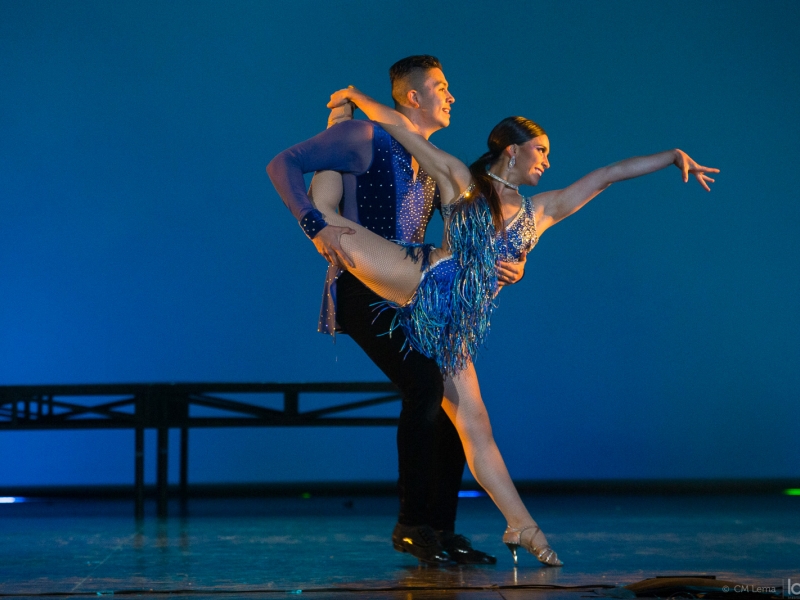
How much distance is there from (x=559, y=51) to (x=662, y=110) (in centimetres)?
59

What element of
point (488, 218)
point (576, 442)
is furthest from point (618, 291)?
→ point (488, 218)

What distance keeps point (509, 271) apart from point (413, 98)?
20.7 inches

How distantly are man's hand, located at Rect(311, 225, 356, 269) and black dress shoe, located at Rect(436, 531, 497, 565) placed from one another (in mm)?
710

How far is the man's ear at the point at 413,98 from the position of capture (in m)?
2.48

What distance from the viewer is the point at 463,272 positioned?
2266mm

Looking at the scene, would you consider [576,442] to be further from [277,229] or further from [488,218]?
[488,218]

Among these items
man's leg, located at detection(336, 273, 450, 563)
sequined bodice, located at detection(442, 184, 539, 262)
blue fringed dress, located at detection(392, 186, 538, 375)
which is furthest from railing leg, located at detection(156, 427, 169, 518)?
sequined bodice, located at detection(442, 184, 539, 262)

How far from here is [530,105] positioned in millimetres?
4723

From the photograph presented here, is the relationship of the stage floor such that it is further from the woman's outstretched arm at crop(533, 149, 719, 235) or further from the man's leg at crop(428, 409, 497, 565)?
the woman's outstretched arm at crop(533, 149, 719, 235)

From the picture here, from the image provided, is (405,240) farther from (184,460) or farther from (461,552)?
(184,460)

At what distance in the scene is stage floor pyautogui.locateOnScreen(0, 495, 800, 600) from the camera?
6.33 ft

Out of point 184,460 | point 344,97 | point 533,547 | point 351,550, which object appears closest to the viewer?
point 533,547

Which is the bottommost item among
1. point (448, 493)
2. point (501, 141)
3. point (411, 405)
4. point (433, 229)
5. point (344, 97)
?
point (448, 493)

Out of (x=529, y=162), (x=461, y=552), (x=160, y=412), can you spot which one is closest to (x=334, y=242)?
(x=529, y=162)
